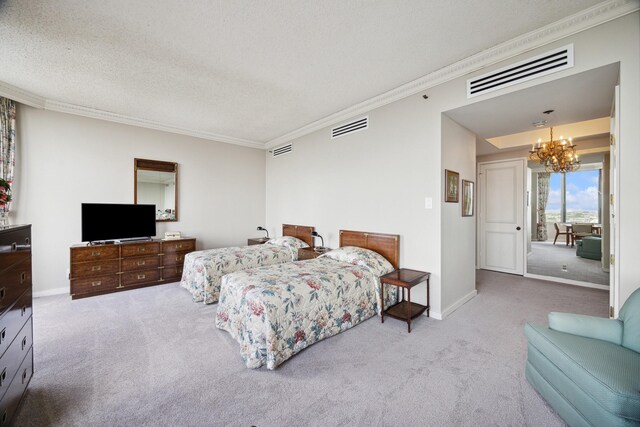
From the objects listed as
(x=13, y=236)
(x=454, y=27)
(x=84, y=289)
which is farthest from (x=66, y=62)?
(x=454, y=27)

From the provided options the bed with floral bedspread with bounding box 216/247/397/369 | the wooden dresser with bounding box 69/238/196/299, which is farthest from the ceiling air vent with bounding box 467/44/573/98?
the wooden dresser with bounding box 69/238/196/299

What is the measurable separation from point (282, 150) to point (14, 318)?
481 centimetres

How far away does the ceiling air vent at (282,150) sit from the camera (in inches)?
223

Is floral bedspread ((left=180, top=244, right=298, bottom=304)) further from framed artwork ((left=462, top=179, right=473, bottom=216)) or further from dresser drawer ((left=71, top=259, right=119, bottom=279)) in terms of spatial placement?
framed artwork ((left=462, top=179, right=473, bottom=216))

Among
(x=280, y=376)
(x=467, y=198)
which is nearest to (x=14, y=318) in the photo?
(x=280, y=376)

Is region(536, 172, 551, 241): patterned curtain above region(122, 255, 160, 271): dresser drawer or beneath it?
above

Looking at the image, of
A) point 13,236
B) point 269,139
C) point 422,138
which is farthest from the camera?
point 269,139

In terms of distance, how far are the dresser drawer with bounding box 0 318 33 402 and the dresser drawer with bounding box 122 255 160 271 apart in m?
2.34

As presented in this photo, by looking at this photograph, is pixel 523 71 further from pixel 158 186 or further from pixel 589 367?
pixel 158 186

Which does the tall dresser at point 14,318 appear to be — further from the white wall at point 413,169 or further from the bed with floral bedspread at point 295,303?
the white wall at point 413,169

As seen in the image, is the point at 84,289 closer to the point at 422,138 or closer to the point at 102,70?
the point at 102,70

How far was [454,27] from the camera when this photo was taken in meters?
2.37

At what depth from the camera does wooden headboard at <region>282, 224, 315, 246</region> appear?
5.07 m

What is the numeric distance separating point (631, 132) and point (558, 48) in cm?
96
